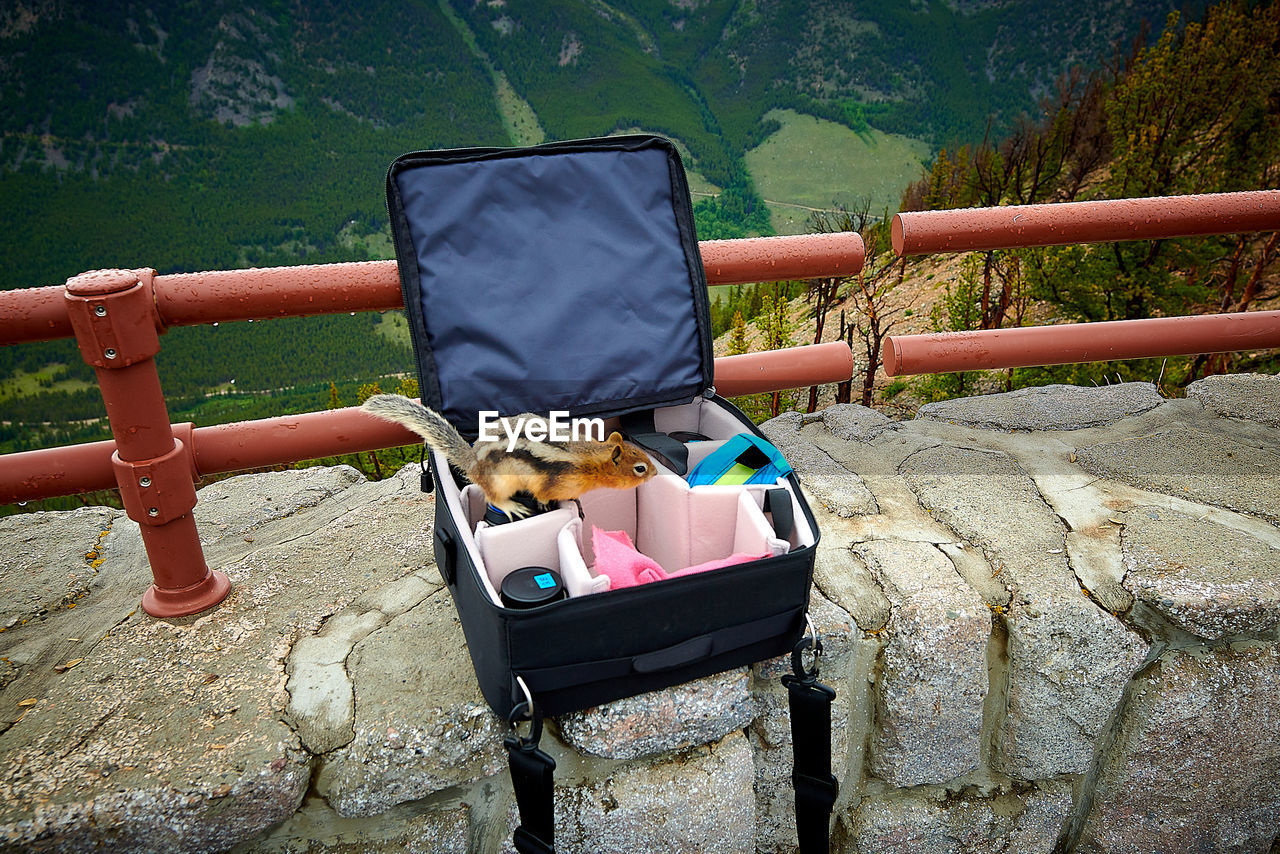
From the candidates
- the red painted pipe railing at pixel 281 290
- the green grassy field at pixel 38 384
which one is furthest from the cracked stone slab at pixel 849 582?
the green grassy field at pixel 38 384

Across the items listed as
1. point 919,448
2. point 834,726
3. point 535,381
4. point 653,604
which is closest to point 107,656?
point 535,381

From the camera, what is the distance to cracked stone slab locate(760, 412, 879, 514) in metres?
2.38

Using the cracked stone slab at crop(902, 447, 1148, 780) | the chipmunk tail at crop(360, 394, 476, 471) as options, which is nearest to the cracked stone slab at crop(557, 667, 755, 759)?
the chipmunk tail at crop(360, 394, 476, 471)

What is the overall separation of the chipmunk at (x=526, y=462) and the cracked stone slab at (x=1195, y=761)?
5.24 feet

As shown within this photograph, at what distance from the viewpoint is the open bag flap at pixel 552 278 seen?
1966 millimetres

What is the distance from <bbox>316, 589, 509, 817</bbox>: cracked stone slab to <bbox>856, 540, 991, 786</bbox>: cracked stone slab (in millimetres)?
1045

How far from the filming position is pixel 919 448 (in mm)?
2771

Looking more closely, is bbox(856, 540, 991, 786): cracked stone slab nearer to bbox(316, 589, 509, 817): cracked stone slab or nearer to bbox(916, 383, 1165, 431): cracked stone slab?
bbox(316, 589, 509, 817): cracked stone slab

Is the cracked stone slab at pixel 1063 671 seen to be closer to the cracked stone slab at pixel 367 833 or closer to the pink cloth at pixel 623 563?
the pink cloth at pixel 623 563

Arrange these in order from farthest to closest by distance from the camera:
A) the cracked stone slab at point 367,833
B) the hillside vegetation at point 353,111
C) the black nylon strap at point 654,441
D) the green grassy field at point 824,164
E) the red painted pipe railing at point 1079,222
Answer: the hillside vegetation at point 353,111 → the green grassy field at point 824,164 → the red painted pipe railing at point 1079,222 → the black nylon strap at point 654,441 → the cracked stone slab at point 367,833

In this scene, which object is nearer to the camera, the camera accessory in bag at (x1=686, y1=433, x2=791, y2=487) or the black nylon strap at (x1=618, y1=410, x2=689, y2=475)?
the camera accessory in bag at (x1=686, y1=433, x2=791, y2=487)

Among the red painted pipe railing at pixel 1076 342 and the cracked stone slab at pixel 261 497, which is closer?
Answer: the cracked stone slab at pixel 261 497

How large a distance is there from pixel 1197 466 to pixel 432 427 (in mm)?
2796

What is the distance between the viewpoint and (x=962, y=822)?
1945 mm
